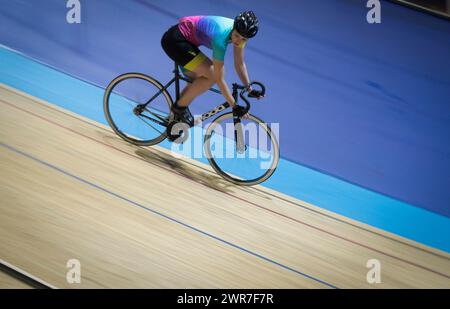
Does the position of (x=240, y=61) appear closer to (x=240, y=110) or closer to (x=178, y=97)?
(x=240, y=110)

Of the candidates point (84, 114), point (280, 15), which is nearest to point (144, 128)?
point (84, 114)

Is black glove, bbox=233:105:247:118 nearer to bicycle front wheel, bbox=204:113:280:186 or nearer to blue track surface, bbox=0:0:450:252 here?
bicycle front wheel, bbox=204:113:280:186

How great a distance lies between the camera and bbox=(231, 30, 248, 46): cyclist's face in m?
3.23

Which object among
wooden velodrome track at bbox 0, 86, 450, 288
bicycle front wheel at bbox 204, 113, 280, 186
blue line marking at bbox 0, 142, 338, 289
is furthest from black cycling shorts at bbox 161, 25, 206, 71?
blue line marking at bbox 0, 142, 338, 289

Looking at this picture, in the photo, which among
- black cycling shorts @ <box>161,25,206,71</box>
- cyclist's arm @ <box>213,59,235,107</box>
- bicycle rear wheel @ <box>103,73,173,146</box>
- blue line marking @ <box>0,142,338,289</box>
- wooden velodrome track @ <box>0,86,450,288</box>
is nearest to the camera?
wooden velodrome track @ <box>0,86,450,288</box>

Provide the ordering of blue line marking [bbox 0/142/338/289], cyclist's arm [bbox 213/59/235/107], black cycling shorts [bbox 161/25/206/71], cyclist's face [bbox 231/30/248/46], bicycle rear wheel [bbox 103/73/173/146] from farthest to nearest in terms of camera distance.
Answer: bicycle rear wheel [bbox 103/73/173/146] < black cycling shorts [bbox 161/25/206/71] < cyclist's arm [bbox 213/59/235/107] < cyclist's face [bbox 231/30/248/46] < blue line marking [bbox 0/142/338/289]

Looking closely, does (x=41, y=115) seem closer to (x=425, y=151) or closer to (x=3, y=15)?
(x=3, y=15)

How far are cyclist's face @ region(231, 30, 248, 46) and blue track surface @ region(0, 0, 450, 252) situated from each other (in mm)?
1331

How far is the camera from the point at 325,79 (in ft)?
16.9

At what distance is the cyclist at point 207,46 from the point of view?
3248 millimetres

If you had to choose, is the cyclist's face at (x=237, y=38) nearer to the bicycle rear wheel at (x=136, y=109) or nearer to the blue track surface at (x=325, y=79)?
the bicycle rear wheel at (x=136, y=109)

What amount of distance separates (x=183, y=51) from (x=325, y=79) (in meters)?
2.15

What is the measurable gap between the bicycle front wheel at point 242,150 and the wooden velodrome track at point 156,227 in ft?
0.38
